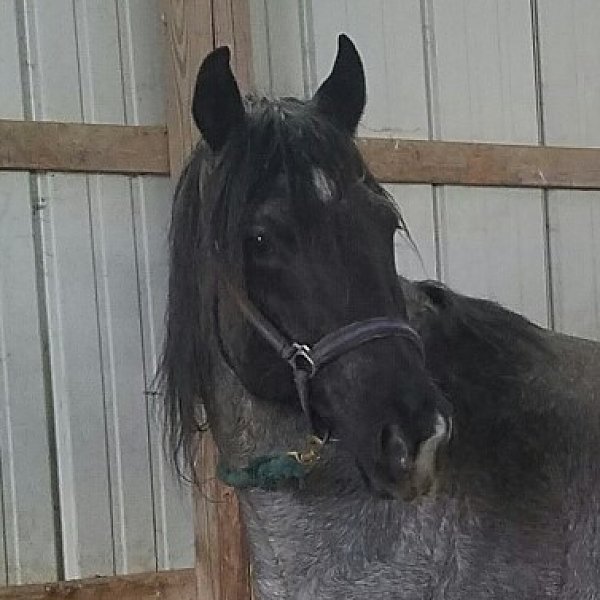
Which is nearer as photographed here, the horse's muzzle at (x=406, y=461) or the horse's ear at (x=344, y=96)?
the horse's muzzle at (x=406, y=461)

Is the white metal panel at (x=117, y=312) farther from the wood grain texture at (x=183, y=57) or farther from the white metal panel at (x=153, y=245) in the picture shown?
the wood grain texture at (x=183, y=57)

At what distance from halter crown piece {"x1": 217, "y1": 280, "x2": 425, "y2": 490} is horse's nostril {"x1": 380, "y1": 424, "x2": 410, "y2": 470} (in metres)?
0.15

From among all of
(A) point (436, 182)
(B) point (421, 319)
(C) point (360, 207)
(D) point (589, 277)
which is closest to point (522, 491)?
(B) point (421, 319)

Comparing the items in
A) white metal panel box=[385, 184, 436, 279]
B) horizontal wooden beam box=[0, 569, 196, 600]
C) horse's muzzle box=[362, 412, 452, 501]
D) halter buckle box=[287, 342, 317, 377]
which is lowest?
horizontal wooden beam box=[0, 569, 196, 600]

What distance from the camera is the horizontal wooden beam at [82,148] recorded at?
2725 mm

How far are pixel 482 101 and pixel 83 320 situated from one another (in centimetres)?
151

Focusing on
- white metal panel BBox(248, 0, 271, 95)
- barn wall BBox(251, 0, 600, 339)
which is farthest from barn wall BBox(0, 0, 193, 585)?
barn wall BBox(251, 0, 600, 339)

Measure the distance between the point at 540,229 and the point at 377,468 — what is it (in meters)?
2.04

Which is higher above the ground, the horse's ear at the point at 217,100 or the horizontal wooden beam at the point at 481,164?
the horse's ear at the point at 217,100

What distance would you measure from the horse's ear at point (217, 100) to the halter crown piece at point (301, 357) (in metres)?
0.28

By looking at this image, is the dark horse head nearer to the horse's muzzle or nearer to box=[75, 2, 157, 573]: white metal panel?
the horse's muzzle

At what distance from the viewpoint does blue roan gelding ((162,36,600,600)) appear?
5.76 feet

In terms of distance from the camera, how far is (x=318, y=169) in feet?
5.98

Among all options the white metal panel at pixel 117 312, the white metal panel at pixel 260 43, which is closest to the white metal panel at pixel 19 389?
the white metal panel at pixel 117 312
